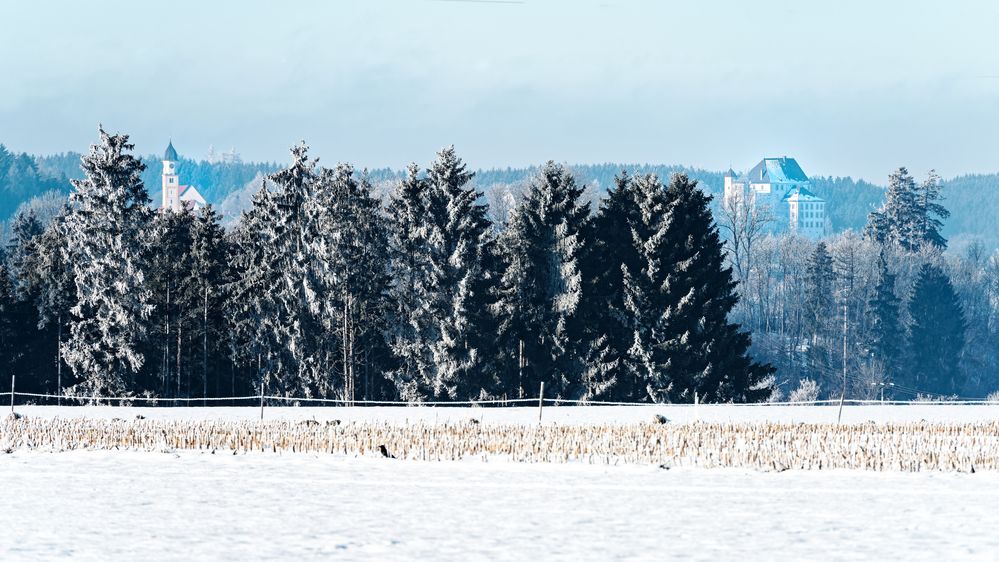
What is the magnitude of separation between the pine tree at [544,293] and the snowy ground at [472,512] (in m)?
40.0

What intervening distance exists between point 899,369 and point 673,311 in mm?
64473

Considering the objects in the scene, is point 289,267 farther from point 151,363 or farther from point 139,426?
point 139,426

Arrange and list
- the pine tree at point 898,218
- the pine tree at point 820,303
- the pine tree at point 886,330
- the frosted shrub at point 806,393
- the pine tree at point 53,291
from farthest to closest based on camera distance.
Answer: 1. the pine tree at point 898,218
2. the pine tree at point 820,303
3. the pine tree at point 886,330
4. the frosted shrub at point 806,393
5. the pine tree at point 53,291

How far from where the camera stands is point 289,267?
72.8 meters

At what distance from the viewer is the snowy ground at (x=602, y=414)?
45688 mm

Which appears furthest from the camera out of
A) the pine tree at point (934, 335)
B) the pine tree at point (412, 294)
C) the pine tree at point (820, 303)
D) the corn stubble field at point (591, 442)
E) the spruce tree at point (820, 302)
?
the spruce tree at point (820, 302)

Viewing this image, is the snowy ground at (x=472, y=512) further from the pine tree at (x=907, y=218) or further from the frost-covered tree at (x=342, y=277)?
the pine tree at (x=907, y=218)

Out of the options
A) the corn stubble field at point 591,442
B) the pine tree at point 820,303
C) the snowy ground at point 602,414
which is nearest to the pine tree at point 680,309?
the snowy ground at point 602,414

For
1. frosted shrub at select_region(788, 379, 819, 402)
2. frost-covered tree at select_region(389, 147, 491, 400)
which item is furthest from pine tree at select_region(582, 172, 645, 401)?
frosted shrub at select_region(788, 379, 819, 402)

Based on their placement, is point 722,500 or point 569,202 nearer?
point 722,500

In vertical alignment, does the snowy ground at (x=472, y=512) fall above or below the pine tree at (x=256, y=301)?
below

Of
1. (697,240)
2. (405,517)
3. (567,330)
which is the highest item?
(697,240)

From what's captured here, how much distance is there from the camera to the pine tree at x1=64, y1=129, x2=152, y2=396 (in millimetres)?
68438

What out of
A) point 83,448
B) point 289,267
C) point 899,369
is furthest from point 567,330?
point 899,369
